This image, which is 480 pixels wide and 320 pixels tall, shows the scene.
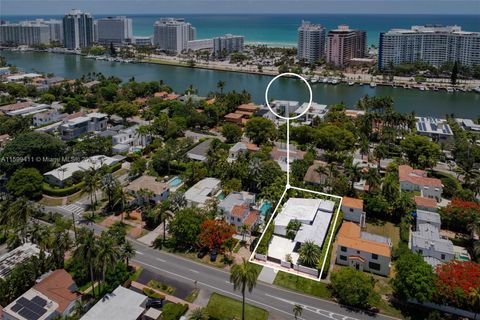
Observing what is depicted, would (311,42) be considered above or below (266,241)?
above

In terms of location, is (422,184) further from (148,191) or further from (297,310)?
(148,191)

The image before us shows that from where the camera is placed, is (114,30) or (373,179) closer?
(373,179)

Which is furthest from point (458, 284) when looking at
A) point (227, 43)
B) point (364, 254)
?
point (227, 43)

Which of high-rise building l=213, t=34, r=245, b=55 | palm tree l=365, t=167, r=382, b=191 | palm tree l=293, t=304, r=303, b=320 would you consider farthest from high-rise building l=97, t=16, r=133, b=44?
palm tree l=293, t=304, r=303, b=320

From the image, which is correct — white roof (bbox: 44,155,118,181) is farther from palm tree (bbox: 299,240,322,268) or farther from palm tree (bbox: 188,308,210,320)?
palm tree (bbox: 299,240,322,268)

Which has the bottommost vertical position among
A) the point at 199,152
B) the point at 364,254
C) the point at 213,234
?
the point at 364,254

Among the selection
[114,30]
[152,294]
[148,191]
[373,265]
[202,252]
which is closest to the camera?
[152,294]

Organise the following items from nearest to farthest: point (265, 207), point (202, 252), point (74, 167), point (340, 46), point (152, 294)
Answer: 1. point (152, 294)
2. point (202, 252)
3. point (265, 207)
4. point (74, 167)
5. point (340, 46)

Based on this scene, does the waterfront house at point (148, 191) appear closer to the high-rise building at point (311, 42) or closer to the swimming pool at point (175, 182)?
the swimming pool at point (175, 182)
